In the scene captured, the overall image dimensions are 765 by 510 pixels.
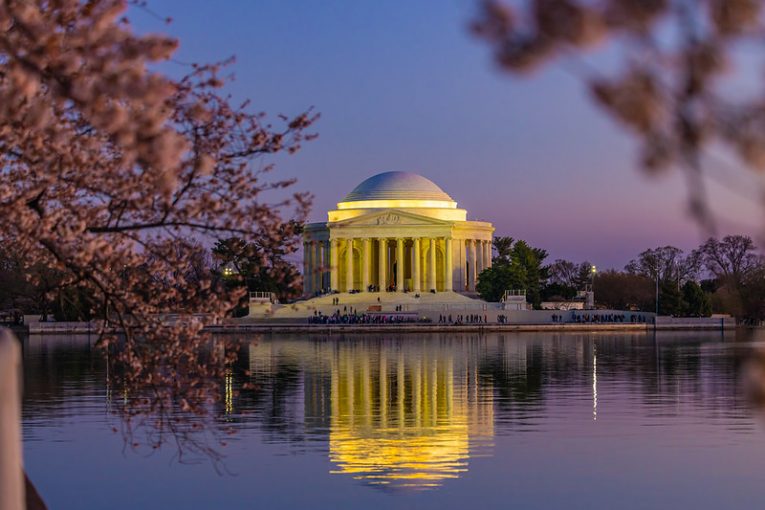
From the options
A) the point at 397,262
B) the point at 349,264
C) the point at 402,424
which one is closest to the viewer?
the point at 402,424

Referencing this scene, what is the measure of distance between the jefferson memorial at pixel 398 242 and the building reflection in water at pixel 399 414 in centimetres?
7453

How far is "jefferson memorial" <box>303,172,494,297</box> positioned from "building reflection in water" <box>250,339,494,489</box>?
7453 cm

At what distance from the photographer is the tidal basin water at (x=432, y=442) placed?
21266 millimetres

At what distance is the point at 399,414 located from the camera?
3412cm

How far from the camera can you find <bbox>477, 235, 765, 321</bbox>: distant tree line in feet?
375

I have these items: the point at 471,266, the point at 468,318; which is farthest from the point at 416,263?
the point at 468,318

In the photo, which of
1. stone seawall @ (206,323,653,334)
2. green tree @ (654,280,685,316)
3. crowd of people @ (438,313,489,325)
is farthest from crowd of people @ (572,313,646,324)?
crowd of people @ (438,313,489,325)

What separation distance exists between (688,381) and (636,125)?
136ft

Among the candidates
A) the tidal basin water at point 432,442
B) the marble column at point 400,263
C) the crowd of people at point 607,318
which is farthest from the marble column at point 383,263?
the tidal basin water at point 432,442

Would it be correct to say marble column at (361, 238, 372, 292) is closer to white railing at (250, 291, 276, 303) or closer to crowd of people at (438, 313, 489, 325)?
white railing at (250, 291, 276, 303)

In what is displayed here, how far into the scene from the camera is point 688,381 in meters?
44.0

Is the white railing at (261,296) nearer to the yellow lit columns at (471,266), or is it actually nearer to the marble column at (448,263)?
the marble column at (448,263)

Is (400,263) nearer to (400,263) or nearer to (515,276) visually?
(400,263)

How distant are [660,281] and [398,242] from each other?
29.0 m
